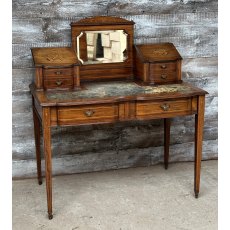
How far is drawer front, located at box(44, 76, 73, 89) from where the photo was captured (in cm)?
276

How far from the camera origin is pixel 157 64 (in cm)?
292

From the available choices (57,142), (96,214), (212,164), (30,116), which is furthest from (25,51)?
(212,164)

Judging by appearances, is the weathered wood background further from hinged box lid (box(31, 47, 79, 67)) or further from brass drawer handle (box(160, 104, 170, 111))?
brass drawer handle (box(160, 104, 170, 111))

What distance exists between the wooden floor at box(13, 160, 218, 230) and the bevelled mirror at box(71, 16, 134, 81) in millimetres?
862

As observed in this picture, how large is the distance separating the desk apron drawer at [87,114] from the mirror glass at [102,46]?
0.64 metres

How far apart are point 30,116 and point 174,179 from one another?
1.28 meters

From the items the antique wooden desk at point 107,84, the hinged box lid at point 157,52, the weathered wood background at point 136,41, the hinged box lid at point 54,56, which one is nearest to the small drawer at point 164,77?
the antique wooden desk at point 107,84

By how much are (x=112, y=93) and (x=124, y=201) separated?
0.82m

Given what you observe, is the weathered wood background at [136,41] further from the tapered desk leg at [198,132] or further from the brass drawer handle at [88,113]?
the brass drawer handle at [88,113]

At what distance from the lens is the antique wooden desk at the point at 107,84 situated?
98.8 inches

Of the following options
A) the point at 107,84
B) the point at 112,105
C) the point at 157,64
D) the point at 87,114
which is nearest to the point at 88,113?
the point at 87,114

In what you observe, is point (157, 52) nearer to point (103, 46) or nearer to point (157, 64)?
point (157, 64)

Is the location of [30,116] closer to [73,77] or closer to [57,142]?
[57,142]

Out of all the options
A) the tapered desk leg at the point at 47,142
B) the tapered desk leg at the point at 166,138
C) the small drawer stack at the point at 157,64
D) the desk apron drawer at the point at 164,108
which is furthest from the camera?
the tapered desk leg at the point at 166,138
